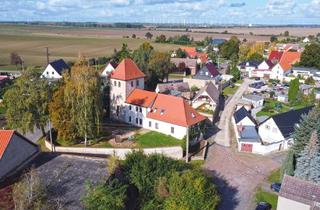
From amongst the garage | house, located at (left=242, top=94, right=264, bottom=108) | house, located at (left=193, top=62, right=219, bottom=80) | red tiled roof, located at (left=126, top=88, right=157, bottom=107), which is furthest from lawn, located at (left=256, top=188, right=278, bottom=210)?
house, located at (left=193, top=62, right=219, bottom=80)

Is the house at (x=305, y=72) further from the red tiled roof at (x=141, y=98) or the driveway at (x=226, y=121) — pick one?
the red tiled roof at (x=141, y=98)

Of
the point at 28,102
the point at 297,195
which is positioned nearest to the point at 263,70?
the point at 297,195

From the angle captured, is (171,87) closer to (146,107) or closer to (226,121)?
(226,121)

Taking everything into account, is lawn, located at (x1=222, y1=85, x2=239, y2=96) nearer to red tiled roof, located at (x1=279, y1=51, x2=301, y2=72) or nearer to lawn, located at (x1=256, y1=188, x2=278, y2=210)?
red tiled roof, located at (x1=279, y1=51, x2=301, y2=72)

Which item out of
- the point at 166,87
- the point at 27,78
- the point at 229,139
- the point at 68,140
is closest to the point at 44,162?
the point at 68,140

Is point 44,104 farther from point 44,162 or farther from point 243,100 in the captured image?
point 243,100

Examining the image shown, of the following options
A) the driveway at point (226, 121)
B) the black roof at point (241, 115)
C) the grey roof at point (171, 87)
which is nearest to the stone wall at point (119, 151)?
the driveway at point (226, 121)
